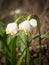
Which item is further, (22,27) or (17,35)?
(17,35)

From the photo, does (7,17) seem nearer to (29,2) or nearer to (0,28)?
(29,2)

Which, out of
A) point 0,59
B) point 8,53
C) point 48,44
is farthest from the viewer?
point 0,59

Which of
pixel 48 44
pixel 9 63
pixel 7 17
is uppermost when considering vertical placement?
pixel 7 17

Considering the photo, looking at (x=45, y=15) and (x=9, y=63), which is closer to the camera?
(x=9, y=63)

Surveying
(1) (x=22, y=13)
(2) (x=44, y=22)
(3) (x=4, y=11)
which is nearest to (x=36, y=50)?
(2) (x=44, y=22)

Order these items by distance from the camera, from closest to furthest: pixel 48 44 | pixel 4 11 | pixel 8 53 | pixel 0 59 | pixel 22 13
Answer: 1. pixel 8 53
2. pixel 48 44
3. pixel 0 59
4. pixel 22 13
5. pixel 4 11

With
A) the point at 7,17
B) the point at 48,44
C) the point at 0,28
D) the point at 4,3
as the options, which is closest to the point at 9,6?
the point at 4,3

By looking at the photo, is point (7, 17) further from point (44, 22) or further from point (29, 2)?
point (44, 22)

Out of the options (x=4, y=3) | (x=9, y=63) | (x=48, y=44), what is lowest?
(x=9, y=63)

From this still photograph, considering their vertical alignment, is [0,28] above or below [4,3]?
below
